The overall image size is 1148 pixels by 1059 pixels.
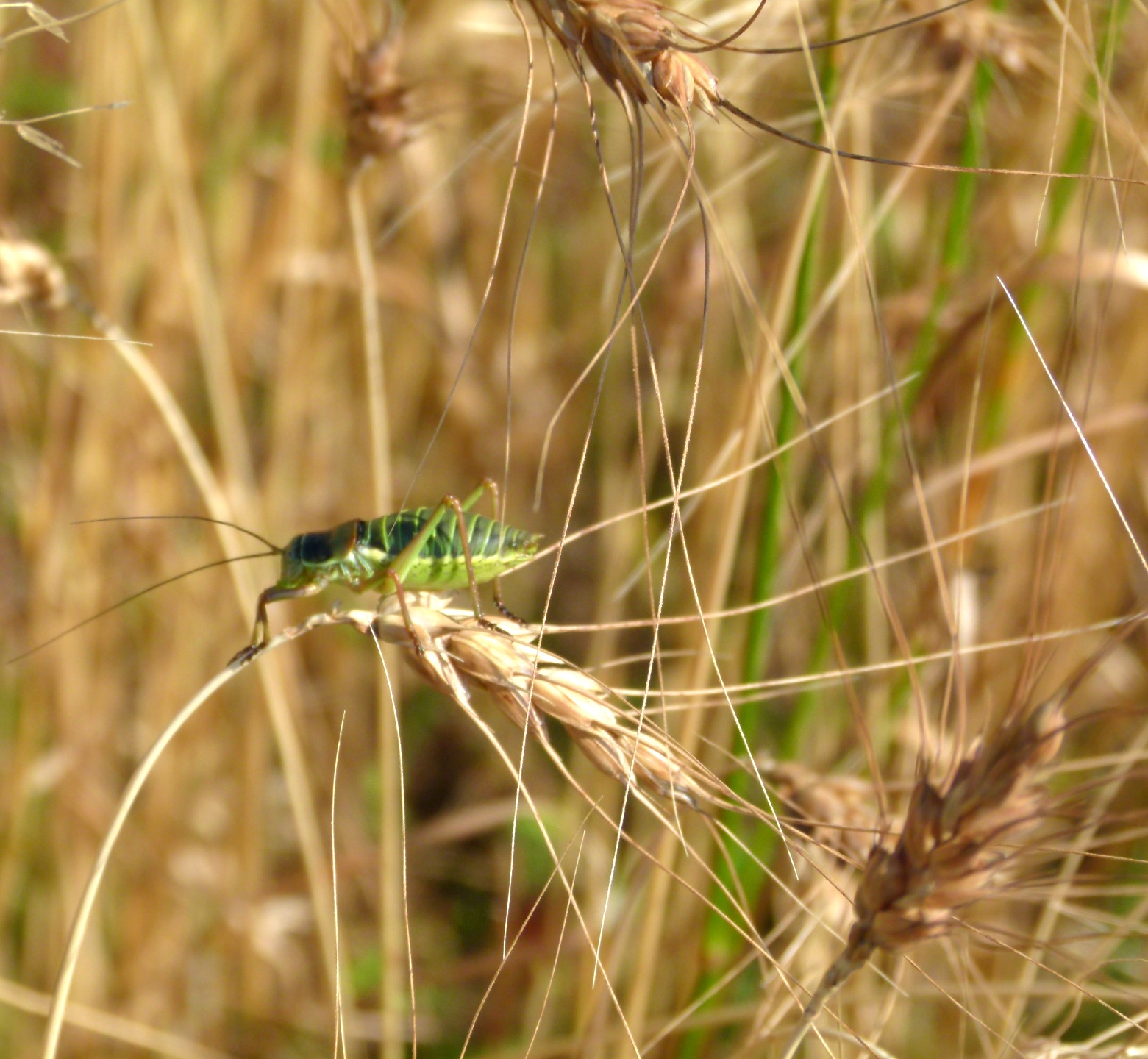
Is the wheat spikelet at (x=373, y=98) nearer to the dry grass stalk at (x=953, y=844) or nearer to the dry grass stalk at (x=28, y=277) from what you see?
the dry grass stalk at (x=28, y=277)

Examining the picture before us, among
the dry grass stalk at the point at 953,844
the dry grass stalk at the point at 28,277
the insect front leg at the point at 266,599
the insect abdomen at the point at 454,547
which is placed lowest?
the dry grass stalk at the point at 953,844

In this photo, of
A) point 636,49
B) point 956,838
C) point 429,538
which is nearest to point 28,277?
point 429,538

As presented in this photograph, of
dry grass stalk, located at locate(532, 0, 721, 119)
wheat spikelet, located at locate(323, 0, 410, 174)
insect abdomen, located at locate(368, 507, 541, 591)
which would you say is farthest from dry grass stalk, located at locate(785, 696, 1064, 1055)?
wheat spikelet, located at locate(323, 0, 410, 174)

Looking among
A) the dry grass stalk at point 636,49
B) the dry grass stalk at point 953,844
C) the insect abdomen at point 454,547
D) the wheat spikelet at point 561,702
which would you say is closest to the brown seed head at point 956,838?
the dry grass stalk at point 953,844

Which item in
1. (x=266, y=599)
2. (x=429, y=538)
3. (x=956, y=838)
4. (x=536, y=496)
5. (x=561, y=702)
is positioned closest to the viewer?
(x=956, y=838)

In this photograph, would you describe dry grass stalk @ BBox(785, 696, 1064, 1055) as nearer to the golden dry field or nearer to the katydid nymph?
the golden dry field

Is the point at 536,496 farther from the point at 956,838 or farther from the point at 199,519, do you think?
the point at 956,838

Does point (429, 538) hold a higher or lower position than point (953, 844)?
higher
